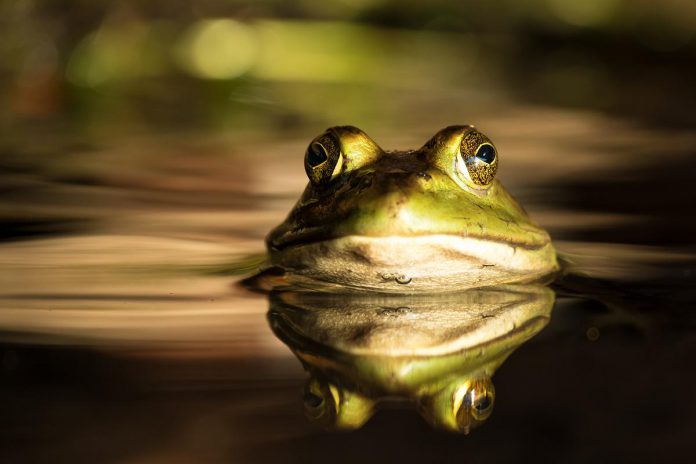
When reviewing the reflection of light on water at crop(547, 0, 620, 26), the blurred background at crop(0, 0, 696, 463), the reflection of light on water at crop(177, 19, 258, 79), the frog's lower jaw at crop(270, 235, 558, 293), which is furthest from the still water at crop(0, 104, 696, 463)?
the reflection of light on water at crop(547, 0, 620, 26)

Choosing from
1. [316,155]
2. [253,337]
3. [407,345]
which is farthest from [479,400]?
[316,155]

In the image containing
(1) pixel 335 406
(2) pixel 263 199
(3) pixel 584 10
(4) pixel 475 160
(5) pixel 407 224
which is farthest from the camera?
(3) pixel 584 10

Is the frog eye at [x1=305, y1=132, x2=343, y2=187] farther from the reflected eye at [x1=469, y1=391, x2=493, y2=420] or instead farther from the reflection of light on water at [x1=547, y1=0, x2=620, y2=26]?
the reflection of light on water at [x1=547, y1=0, x2=620, y2=26]

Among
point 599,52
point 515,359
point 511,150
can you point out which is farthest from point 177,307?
point 599,52

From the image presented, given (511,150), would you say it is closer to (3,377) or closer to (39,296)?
(39,296)

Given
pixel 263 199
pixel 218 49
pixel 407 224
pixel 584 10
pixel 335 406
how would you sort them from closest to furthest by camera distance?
pixel 335 406 → pixel 407 224 → pixel 263 199 → pixel 218 49 → pixel 584 10

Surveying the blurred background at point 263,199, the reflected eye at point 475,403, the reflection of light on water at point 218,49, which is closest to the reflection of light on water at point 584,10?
the blurred background at point 263,199

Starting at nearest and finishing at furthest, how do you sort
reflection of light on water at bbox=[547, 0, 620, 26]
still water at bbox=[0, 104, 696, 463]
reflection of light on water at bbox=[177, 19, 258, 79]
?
still water at bbox=[0, 104, 696, 463], reflection of light on water at bbox=[177, 19, 258, 79], reflection of light on water at bbox=[547, 0, 620, 26]

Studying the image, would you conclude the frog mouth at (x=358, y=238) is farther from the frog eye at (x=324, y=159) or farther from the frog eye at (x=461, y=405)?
the frog eye at (x=461, y=405)

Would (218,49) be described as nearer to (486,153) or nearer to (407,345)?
(486,153)
